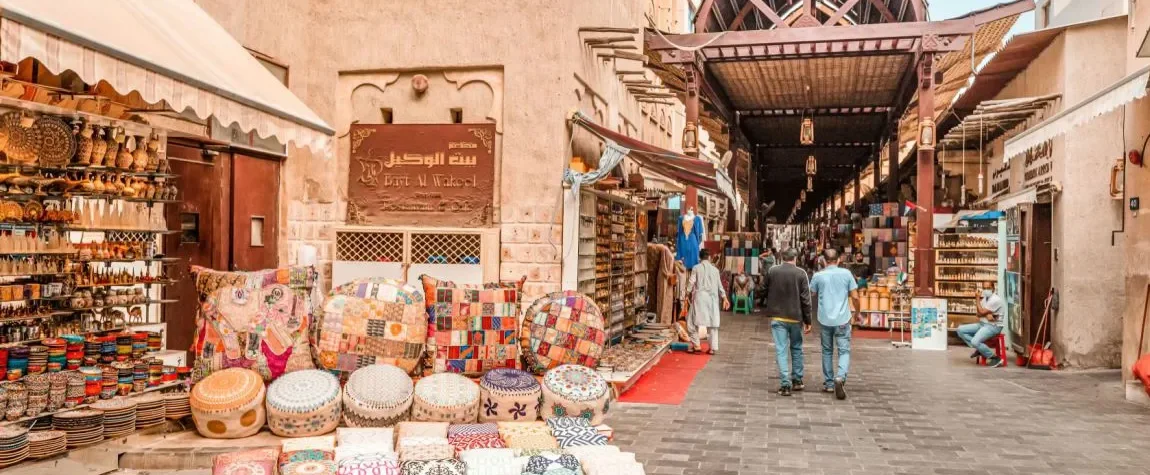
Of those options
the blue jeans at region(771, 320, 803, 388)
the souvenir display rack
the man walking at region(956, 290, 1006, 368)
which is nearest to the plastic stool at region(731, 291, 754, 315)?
the souvenir display rack

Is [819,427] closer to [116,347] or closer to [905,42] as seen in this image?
[116,347]

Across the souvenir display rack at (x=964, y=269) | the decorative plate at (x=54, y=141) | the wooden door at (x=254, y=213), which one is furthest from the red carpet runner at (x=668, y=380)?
the souvenir display rack at (x=964, y=269)

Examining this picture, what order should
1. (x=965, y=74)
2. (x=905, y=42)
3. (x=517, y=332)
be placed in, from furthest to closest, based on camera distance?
(x=965, y=74)
(x=905, y=42)
(x=517, y=332)

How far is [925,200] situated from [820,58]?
308 centimetres

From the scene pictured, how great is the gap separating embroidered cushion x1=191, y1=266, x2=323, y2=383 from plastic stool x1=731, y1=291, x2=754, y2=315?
15120 millimetres

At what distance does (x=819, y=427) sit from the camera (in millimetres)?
7352

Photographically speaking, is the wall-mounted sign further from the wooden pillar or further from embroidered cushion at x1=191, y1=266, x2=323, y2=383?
embroidered cushion at x1=191, y1=266, x2=323, y2=383

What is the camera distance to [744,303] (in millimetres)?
19844

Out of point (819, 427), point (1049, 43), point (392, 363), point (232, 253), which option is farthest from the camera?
point (1049, 43)

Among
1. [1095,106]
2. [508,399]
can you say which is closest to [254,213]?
[508,399]

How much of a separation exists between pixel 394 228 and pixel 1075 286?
29.3 ft

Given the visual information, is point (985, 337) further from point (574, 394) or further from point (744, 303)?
point (744, 303)

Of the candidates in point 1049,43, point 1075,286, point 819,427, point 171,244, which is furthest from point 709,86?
point 171,244

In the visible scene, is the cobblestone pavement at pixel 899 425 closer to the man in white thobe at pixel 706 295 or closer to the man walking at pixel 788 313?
the man walking at pixel 788 313
